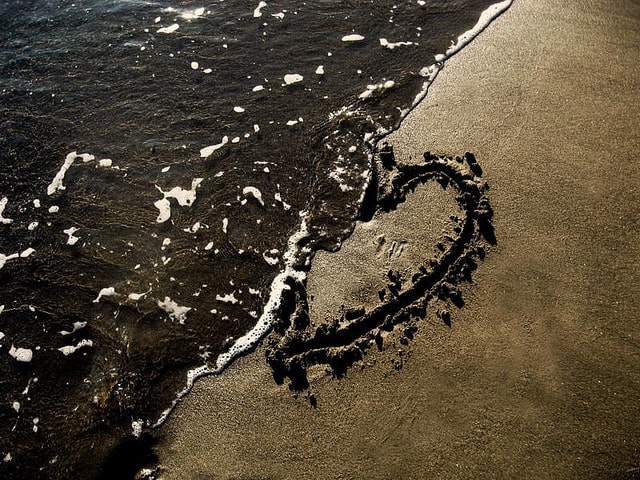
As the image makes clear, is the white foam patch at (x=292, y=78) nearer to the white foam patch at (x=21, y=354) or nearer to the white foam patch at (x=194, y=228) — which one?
the white foam patch at (x=194, y=228)

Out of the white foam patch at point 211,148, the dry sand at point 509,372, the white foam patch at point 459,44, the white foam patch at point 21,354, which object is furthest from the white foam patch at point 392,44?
the white foam patch at point 21,354

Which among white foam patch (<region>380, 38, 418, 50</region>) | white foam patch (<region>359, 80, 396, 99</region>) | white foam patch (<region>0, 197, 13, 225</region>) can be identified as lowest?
white foam patch (<region>0, 197, 13, 225</region>)

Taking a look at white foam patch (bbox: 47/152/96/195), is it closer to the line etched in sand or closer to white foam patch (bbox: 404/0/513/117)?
the line etched in sand

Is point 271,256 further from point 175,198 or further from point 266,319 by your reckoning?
point 175,198

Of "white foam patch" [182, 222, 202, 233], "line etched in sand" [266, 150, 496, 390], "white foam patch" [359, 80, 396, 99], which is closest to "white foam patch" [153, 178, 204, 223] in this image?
"white foam patch" [182, 222, 202, 233]

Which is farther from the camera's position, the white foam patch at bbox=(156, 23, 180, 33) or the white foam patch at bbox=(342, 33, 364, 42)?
the white foam patch at bbox=(156, 23, 180, 33)

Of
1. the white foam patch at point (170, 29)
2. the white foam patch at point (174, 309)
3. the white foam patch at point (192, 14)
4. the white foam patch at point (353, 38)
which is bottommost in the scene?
the white foam patch at point (174, 309)

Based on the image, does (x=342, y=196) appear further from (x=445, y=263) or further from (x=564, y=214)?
(x=564, y=214)
